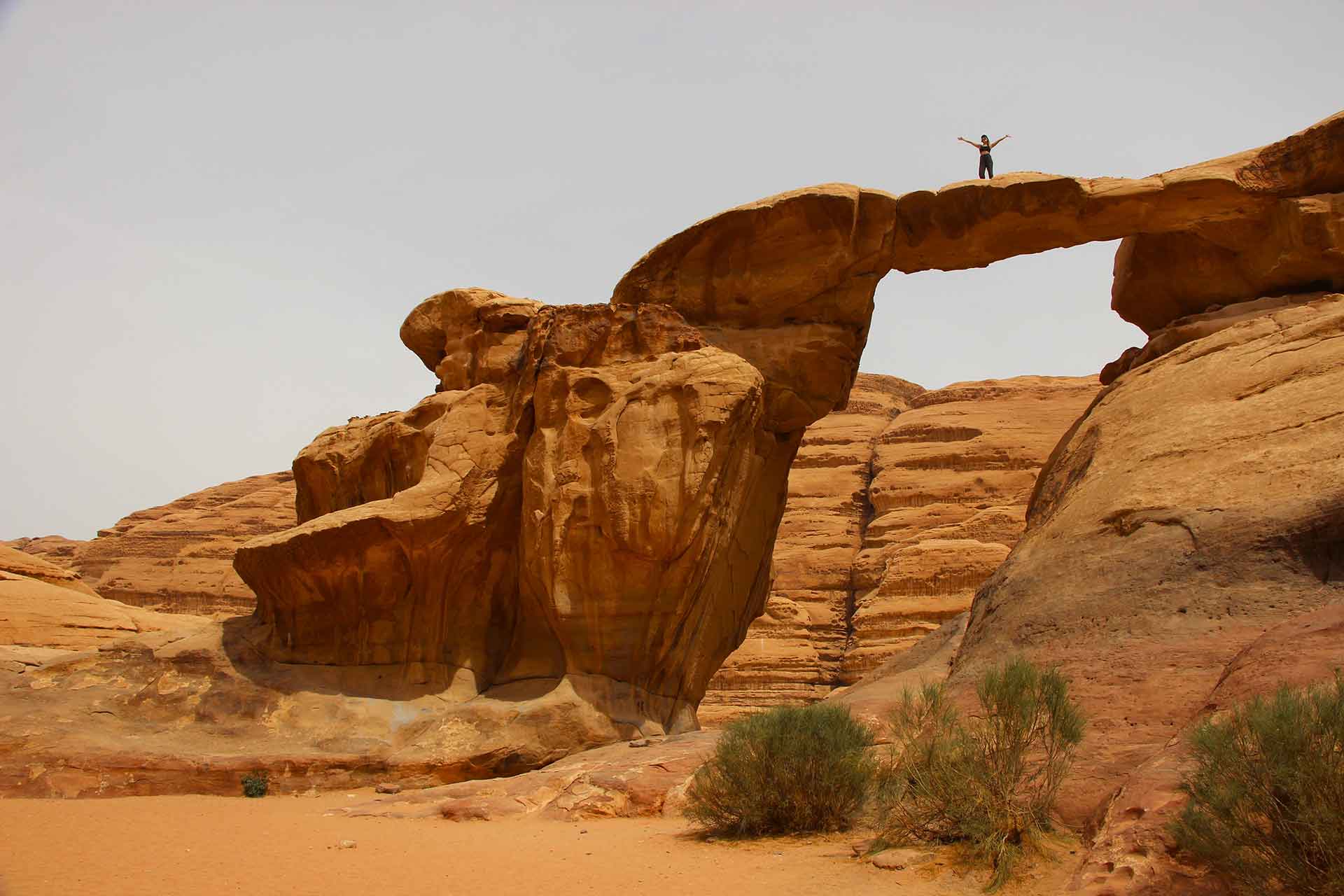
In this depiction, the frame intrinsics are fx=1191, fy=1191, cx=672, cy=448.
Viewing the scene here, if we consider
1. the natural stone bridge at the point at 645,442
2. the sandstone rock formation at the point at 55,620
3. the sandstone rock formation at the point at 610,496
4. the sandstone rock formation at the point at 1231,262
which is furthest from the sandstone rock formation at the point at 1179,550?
the sandstone rock formation at the point at 55,620

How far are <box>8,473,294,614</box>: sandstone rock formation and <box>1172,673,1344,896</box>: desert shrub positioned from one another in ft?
134

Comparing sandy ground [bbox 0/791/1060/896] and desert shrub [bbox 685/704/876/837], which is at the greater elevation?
desert shrub [bbox 685/704/876/837]

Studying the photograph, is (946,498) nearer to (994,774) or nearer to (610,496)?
(610,496)

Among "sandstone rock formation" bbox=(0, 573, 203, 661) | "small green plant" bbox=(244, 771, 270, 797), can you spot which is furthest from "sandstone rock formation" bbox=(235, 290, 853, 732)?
"sandstone rock formation" bbox=(0, 573, 203, 661)

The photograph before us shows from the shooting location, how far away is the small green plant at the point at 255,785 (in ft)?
43.6

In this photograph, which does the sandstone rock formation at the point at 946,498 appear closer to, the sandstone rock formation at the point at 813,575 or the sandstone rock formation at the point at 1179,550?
the sandstone rock formation at the point at 813,575

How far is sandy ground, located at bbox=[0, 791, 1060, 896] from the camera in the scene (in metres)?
7.80

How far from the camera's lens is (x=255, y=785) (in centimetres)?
1331

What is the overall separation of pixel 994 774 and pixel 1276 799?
6.77 ft

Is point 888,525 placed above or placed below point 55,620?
below

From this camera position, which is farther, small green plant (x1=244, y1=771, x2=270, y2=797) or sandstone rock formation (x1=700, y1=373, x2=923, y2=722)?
sandstone rock formation (x1=700, y1=373, x2=923, y2=722)

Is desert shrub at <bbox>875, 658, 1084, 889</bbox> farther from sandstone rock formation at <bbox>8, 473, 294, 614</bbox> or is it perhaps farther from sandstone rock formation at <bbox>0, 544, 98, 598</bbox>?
sandstone rock formation at <bbox>8, 473, 294, 614</bbox>

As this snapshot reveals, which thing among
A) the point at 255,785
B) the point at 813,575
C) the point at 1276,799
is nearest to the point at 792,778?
A: the point at 1276,799

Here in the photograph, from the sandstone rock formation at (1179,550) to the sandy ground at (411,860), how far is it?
6.33 ft
